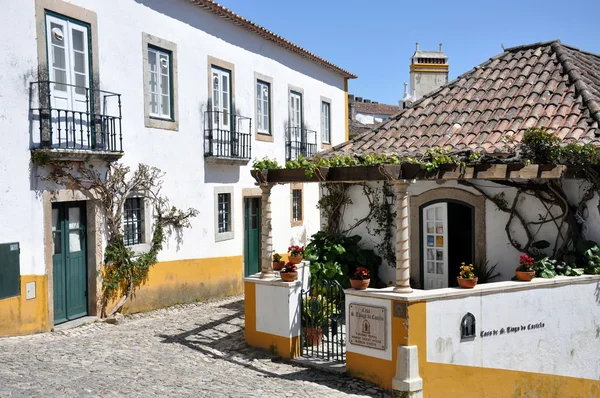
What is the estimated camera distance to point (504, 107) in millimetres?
10383

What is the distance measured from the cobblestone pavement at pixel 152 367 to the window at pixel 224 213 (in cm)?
434

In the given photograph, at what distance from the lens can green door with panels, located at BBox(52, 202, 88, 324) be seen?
32.2 ft

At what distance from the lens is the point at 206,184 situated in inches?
531

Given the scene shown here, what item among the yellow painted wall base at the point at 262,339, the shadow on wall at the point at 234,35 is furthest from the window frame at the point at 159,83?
the yellow painted wall base at the point at 262,339

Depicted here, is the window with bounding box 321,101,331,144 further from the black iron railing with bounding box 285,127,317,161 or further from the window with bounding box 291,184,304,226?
the window with bounding box 291,184,304,226

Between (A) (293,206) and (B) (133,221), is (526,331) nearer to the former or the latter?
(B) (133,221)

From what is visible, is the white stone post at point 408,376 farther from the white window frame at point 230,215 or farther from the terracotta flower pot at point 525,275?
the white window frame at point 230,215

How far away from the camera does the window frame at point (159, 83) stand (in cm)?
1155

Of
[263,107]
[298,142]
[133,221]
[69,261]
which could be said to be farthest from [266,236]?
[298,142]

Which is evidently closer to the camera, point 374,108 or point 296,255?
point 296,255

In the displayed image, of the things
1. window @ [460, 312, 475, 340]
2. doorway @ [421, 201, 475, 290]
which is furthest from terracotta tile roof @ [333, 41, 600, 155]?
window @ [460, 312, 475, 340]

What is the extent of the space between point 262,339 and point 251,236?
684cm

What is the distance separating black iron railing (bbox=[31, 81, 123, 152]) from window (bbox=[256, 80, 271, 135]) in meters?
5.50

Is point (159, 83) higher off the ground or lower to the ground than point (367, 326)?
higher
